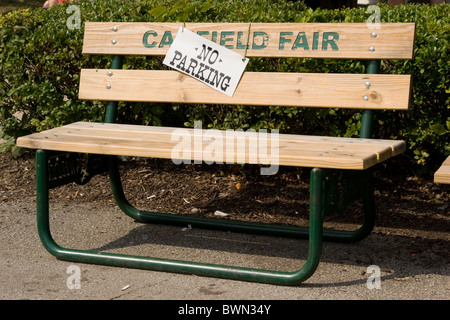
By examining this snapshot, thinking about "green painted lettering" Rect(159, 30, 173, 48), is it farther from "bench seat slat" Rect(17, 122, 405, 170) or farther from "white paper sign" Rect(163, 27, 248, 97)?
"bench seat slat" Rect(17, 122, 405, 170)

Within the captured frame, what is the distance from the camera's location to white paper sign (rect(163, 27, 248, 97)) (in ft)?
12.6

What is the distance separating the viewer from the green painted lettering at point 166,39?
3969 millimetres

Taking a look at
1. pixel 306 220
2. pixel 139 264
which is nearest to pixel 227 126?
pixel 306 220

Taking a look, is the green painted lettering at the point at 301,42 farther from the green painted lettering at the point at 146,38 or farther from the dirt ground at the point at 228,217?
the dirt ground at the point at 228,217

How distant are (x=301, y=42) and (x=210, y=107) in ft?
3.75

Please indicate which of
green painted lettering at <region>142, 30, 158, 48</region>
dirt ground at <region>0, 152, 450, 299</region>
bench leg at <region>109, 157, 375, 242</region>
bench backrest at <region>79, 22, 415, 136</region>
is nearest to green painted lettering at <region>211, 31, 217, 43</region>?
bench backrest at <region>79, 22, 415, 136</region>

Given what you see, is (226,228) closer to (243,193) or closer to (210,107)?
(243,193)

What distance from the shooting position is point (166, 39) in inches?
157

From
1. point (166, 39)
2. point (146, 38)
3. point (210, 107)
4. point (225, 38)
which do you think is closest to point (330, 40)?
point (225, 38)

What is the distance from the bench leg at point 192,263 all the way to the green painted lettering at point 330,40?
873 millimetres

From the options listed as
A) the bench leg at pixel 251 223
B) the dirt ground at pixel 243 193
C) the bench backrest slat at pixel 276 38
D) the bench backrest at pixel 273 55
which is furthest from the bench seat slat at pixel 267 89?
the dirt ground at pixel 243 193

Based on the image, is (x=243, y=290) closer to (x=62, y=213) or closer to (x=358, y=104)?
(x=358, y=104)

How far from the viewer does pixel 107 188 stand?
16.0ft

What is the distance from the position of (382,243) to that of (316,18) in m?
1.37
